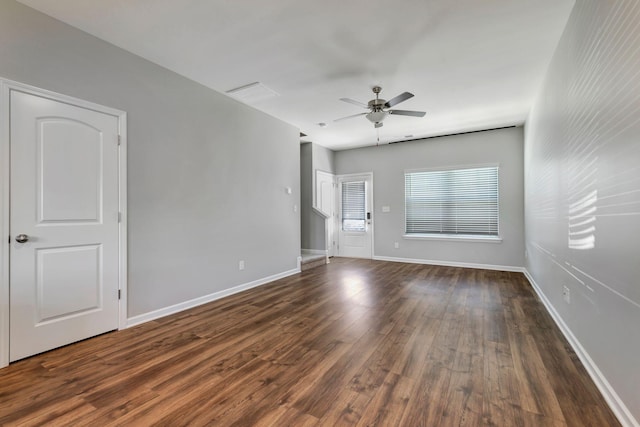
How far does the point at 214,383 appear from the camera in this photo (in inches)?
77.5

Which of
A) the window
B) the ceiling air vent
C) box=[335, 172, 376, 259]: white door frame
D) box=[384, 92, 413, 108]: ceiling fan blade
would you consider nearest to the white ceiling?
the ceiling air vent

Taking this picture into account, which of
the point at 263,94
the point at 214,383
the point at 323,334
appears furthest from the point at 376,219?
the point at 214,383

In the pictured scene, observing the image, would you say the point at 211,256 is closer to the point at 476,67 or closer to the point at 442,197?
the point at 476,67

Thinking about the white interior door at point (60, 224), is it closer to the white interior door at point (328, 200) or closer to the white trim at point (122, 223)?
the white trim at point (122, 223)

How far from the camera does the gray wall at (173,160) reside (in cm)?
247

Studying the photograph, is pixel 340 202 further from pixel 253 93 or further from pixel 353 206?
pixel 253 93

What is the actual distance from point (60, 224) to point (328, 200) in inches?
215

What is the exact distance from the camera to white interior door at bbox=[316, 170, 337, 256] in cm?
698

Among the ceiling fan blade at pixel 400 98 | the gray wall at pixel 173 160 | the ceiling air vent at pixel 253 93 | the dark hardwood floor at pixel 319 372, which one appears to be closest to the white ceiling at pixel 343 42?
the ceiling air vent at pixel 253 93

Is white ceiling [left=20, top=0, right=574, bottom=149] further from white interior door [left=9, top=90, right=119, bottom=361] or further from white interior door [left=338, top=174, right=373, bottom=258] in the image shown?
white interior door [left=338, top=174, right=373, bottom=258]

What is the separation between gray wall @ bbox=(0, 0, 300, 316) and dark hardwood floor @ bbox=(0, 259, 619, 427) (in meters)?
0.61

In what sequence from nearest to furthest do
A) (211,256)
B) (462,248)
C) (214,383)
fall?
(214,383) < (211,256) < (462,248)

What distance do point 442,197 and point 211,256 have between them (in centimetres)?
501

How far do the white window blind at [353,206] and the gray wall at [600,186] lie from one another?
4.43 meters
